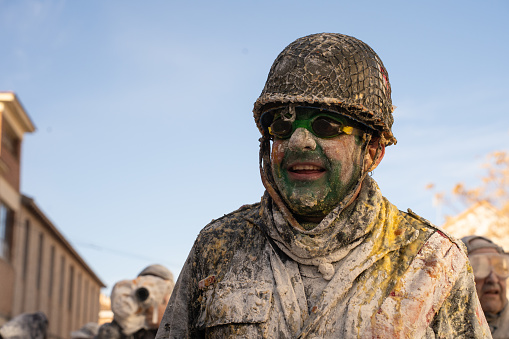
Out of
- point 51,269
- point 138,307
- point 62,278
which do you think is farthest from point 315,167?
point 62,278

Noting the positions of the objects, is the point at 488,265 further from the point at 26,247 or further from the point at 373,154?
the point at 26,247

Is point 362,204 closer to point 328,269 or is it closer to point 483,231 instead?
point 328,269

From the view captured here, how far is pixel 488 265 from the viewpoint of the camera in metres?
7.08

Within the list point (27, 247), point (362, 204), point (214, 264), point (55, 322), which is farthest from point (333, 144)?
point (55, 322)

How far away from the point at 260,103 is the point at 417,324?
1.25 m

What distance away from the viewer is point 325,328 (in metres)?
3.32

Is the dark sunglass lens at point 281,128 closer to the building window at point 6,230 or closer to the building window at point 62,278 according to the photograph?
the building window at point 6,230

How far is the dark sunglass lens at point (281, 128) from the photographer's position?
3.61 m

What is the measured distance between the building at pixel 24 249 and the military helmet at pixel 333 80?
22305mm

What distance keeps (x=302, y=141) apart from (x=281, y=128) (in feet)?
0.50

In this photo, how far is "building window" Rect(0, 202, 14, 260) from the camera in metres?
25.2

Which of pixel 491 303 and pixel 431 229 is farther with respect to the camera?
pixel 491 303

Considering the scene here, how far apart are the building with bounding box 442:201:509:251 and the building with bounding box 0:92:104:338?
1448 cm

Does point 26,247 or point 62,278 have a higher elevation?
point 26,247
